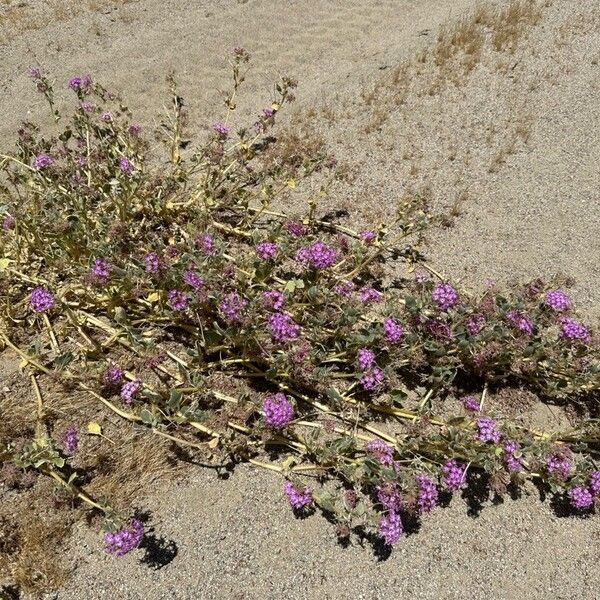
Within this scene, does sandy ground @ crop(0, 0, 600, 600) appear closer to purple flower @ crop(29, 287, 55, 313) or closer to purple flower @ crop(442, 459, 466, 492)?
purple flower @ crop(442, 459, 466, 492)

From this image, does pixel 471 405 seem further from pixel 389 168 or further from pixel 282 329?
pixel 389 168

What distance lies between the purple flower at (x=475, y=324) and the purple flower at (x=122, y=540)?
2345 millimetres

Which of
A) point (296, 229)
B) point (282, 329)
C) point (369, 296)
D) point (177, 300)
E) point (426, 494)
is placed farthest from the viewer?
point (296, 229)

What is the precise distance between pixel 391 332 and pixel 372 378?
310 millimetres

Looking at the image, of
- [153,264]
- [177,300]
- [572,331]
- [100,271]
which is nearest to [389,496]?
[572,331]

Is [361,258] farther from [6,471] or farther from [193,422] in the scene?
[6,471]

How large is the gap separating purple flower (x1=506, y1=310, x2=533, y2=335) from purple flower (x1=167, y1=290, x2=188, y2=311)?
2107mm

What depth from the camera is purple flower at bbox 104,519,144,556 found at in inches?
115

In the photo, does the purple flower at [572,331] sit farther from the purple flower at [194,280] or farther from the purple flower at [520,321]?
the purple flower at [194,280]

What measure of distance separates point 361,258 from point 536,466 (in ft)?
6.26

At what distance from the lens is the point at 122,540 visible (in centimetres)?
293

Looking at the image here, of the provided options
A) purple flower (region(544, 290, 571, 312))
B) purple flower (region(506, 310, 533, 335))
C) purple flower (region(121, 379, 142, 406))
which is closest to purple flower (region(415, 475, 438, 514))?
purple flower (region(506, 310, 533, 335))

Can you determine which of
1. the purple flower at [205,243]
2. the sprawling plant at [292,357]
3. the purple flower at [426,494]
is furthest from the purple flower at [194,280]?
the purple flower at [426,494]

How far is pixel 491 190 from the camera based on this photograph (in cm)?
584
